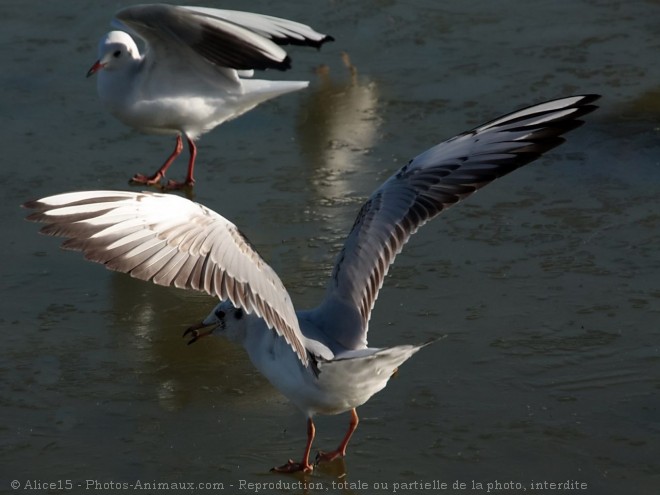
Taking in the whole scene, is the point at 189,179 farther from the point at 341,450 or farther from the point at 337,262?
the point at 341,450

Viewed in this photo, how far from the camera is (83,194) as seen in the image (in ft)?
14.0

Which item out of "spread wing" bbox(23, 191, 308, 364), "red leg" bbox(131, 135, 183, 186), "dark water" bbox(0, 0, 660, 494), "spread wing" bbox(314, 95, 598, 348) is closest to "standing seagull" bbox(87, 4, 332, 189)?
"red leg" bbox(131, 135, 183, 186)

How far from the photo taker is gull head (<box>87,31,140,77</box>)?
7.79m

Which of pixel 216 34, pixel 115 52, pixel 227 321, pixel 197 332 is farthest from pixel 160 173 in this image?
pixel 227 321

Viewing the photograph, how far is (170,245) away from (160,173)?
11.4ft

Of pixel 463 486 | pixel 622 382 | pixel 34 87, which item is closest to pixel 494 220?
pixel 622 382

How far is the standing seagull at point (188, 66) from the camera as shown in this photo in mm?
7387

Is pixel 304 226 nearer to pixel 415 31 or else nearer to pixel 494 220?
pixel 494 220

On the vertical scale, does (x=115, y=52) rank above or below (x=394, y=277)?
above

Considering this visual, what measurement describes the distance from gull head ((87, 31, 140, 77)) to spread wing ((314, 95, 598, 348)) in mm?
3155

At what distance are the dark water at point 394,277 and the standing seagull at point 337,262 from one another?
1.09 feet

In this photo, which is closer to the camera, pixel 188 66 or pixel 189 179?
pixel 189 179

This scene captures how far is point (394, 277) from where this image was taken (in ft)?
20.2

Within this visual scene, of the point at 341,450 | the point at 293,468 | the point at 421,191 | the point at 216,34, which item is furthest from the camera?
the point at 216,34
